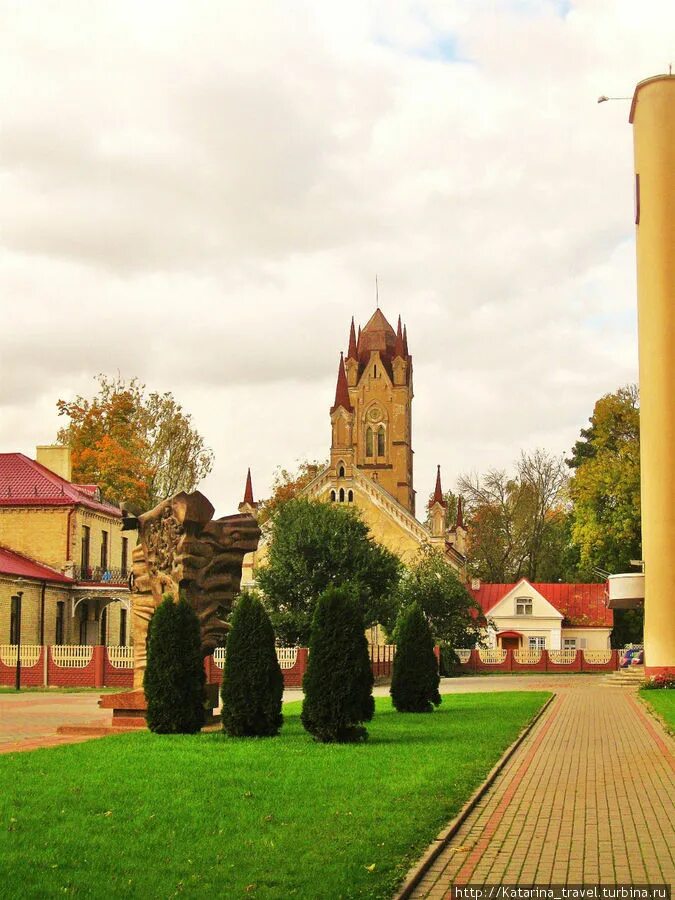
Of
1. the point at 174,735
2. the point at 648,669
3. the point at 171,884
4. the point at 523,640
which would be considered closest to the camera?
the point at 171,884

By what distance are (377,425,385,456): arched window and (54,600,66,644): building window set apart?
48.4m

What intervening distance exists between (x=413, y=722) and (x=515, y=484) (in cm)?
5870

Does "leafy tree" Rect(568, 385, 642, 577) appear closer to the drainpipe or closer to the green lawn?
the green lawn

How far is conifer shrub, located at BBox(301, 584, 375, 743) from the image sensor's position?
55.2ft

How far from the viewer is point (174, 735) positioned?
17.4 m

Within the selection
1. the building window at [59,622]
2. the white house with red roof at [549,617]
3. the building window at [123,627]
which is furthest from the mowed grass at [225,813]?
the white house with red roof at [549,617]

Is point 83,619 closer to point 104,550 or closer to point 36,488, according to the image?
point 104,550

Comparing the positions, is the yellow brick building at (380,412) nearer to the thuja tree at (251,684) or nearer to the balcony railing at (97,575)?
the balcony railing at (97,575)

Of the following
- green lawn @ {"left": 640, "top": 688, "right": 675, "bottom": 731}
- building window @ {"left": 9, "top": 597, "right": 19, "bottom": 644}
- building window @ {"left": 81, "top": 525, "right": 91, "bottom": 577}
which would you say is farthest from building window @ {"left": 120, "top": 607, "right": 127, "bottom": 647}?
green lawn @ {"left": 640, "top": 688, "right": 675, "bottom": 731}

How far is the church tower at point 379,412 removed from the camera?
90.5 meters

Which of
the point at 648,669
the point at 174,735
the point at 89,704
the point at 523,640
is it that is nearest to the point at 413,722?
the point at 174,735

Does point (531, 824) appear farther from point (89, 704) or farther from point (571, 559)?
point (571, 559)

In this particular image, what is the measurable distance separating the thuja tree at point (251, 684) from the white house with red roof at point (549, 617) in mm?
47386

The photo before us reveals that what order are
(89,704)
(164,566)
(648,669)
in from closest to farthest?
(164,566), (89,704), (648,669)
